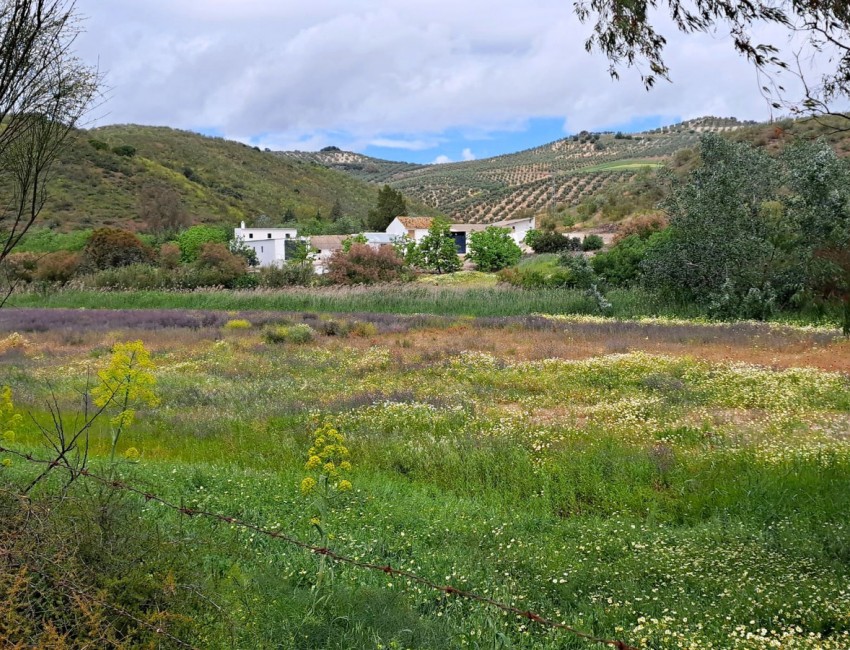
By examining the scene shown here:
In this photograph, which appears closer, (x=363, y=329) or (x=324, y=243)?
(x=363, y=329)

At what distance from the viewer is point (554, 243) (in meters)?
53.8

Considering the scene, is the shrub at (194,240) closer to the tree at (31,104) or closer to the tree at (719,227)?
the tree at (719,227)

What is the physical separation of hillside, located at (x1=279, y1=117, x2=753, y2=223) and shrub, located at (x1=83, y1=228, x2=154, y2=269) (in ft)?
169

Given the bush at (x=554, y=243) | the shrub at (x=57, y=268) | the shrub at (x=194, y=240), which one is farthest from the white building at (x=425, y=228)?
the shrub at (x=57, y=268)

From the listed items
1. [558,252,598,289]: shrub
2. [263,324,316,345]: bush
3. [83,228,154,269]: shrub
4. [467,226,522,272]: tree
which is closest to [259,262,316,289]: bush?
[83,228,154,269]: shrub

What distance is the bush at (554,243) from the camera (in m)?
51.9

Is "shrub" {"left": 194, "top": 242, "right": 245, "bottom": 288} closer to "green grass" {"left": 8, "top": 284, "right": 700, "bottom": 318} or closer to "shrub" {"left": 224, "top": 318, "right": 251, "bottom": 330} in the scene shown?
"green grass" {"left": 8, "top": 284, "right": 700, "bottom": 318}

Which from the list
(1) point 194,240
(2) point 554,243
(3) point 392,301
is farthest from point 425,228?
(3) point 392,301

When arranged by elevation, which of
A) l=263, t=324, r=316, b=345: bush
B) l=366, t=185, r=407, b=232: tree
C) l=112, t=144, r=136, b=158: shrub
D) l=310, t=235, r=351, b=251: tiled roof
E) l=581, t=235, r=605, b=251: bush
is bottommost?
l=263, t=324, r=316, b=345: bush

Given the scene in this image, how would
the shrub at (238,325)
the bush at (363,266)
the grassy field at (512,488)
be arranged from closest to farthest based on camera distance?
the grassy field at (512,488) → the shrub at (238,325) → the bush at (363,266)

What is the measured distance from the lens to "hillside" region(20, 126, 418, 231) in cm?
7094

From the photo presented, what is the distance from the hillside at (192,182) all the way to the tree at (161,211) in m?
1.25

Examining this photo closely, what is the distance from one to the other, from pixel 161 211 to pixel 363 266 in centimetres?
4008

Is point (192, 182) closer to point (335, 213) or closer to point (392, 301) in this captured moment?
point (335, 213)
